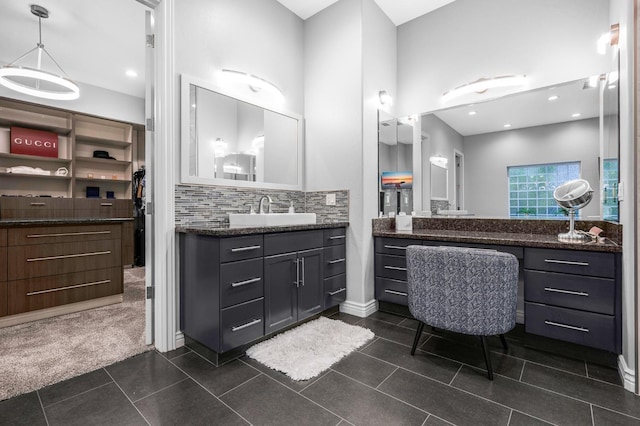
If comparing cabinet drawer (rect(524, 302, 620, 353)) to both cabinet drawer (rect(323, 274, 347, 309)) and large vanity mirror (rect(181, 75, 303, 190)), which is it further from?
large vanity mirror (rect(181, 75, 303, 190))

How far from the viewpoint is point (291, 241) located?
241 centimetres

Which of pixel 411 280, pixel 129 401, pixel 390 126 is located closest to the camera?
pixel 129 401

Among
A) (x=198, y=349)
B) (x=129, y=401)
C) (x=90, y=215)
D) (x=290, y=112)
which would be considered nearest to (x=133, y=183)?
(x=90, y=215)

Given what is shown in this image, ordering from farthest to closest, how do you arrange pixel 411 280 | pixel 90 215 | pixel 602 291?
pixel 90 215
pixel 411 280
pixel 602 291

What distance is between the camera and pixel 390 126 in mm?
3281

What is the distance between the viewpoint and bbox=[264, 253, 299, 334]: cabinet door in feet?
7.29

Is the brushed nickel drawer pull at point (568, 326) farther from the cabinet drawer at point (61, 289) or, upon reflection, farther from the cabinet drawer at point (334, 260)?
the cabinet drawer at point (61, 289)

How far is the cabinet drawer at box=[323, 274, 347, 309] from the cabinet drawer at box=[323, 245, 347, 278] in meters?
0.06

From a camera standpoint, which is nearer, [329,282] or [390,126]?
[329,282]

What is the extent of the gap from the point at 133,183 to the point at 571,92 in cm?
633

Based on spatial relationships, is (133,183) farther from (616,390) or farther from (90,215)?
(616,390)

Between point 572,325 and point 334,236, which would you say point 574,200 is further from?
point 334,236

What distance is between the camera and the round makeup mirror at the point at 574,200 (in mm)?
2123

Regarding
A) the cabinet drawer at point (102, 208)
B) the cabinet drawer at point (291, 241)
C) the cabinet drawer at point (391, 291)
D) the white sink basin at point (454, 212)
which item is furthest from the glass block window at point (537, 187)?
the cabinet drawer at point (102, 208)
